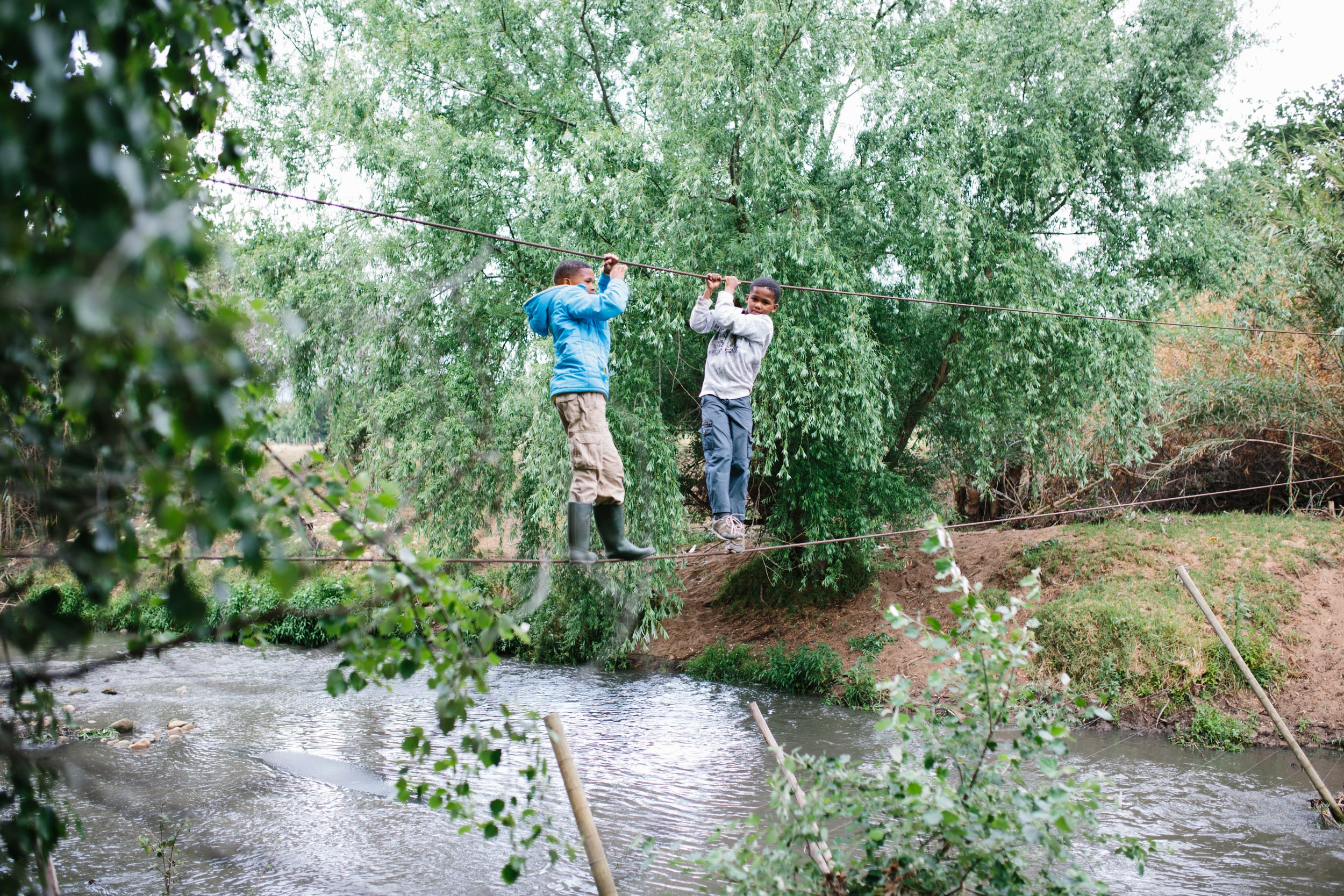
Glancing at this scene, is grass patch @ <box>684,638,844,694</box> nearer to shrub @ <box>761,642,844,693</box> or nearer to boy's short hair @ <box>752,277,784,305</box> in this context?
shrub @ <box>761,642,844,693</box>

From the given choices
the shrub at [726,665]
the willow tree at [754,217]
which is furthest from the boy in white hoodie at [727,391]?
the shrub at [726,665]

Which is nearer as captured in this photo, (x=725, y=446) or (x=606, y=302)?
(x=606, y=302)

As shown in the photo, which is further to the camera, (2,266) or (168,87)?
(168,87)

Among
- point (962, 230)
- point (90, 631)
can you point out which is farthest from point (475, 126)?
point (90, 631)

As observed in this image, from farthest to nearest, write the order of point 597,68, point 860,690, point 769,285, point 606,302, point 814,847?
1. point 597,68
2. point 860,690
3. point 769,285
4. point 606,302
5. point 814,847

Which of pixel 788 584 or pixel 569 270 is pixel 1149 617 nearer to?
pixel 788 584

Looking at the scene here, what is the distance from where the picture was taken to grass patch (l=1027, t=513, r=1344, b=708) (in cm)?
842

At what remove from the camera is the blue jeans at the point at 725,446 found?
5.55m

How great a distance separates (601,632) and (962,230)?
19.2 feet

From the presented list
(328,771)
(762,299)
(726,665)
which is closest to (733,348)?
(762,299)

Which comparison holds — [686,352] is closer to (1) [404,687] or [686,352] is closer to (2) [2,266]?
(1) [404,687]

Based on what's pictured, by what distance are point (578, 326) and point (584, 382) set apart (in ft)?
0.91

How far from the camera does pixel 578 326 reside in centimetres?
465

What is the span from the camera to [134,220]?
0.88m
